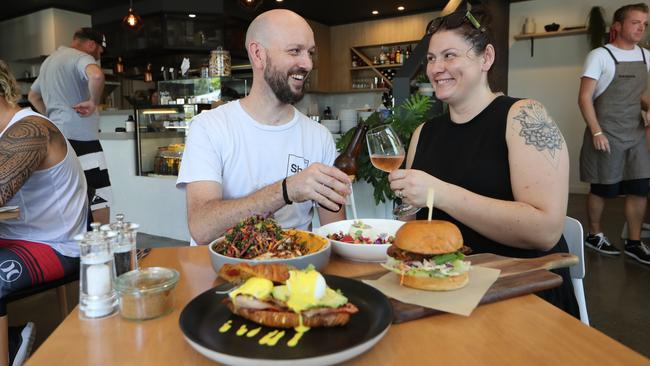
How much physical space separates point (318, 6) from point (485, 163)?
23.4 feet

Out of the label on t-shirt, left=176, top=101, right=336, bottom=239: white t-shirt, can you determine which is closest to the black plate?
left=176, top=101, right=336, bottom=239: white t-shirt

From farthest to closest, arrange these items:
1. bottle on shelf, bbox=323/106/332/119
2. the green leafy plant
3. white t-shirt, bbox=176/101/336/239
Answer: bottle on shelf, bbox=323/106/332/119
the green leafy plant
white t-shirt, bbox=176/101/336/239

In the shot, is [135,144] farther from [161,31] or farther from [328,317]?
[328,317]

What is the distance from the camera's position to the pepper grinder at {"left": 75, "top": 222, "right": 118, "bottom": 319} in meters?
1.03

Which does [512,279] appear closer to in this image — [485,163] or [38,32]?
[485,163]

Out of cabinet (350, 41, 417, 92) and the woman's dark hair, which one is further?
cabinet (350, 41, 417, 92)

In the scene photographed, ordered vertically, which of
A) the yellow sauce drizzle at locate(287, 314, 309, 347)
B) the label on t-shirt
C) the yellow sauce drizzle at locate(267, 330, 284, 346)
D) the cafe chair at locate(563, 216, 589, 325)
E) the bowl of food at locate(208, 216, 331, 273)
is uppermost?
the label on t-shirt

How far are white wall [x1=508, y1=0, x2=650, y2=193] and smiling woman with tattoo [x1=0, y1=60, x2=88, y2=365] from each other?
755 centimetres

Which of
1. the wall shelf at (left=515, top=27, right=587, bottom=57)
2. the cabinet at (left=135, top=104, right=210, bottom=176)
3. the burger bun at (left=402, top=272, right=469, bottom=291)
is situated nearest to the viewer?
the burger bun at (left=402, top=272, right=469, bottom=291)

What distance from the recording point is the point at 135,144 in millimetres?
5215

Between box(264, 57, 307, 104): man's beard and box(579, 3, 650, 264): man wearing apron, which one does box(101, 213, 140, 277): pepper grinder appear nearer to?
box(264, 57, 307, 104): man's beard

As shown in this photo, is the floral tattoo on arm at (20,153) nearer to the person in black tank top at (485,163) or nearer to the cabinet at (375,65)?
the person in black tank top at (485,163)

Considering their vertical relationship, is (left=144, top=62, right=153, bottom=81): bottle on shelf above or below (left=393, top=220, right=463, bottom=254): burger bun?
above

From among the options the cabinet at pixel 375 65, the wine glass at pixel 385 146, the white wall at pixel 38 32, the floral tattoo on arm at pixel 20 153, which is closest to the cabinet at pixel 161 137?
the floral tattoo on arm at pixel 20 153
